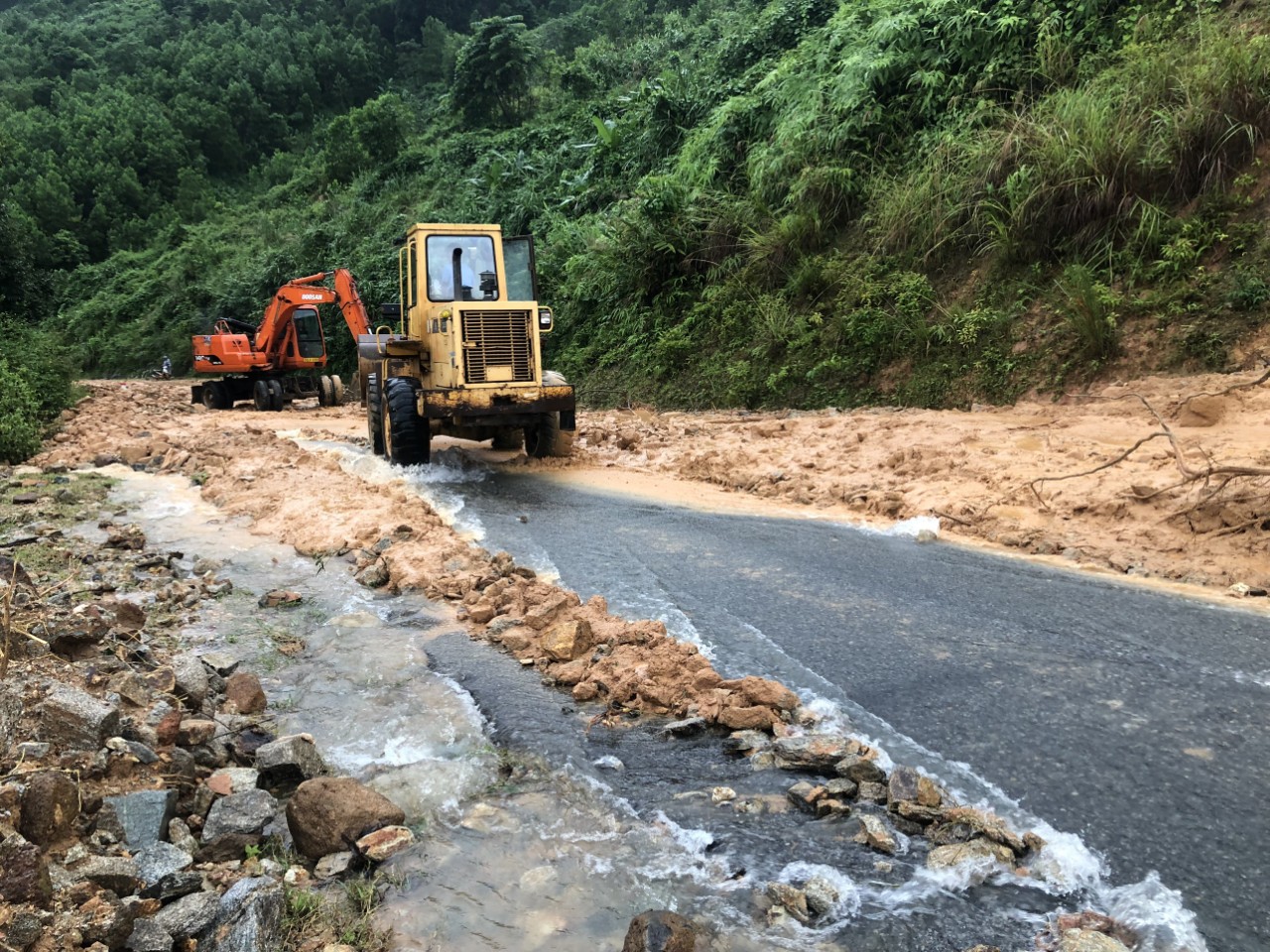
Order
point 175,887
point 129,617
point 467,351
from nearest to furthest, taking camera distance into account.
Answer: point 175,887, point 129,617, point 467,351

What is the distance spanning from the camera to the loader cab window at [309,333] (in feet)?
71.1

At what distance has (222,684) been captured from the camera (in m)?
4.59

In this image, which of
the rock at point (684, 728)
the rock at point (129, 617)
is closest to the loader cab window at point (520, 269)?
the rock at point (129, 617)

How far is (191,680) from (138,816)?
1.43 metres

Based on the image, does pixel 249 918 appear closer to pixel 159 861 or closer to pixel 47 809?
pixel 159 861

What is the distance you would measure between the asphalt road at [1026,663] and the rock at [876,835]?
62 centimetres

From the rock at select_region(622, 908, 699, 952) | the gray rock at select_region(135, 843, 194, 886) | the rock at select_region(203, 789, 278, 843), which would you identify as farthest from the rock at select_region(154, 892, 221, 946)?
the rock at select_region(622, 908, 699, 952)

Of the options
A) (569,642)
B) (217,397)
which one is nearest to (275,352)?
(217,397)

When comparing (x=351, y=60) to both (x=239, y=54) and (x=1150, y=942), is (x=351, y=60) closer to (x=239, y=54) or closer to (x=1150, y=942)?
(x=239, y=54)

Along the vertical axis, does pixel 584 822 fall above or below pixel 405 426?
below

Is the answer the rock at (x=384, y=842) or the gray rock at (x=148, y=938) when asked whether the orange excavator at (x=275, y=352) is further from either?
the gray rock at (x=148, y=938)

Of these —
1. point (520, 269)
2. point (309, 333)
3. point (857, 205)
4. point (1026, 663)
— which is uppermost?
point (857, 205)

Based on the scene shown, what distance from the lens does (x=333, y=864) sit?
3078mm

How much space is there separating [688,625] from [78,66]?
80.7m
